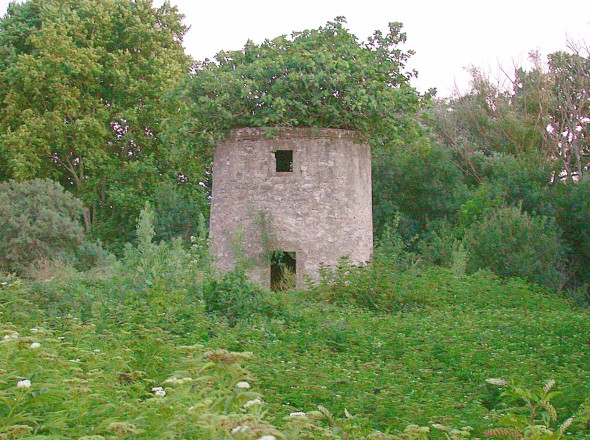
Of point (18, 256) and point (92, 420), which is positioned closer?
point (92, 420)

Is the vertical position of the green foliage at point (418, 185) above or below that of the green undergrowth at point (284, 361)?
above

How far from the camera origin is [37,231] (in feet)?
74.7

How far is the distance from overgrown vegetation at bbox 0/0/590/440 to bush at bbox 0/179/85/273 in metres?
0.08

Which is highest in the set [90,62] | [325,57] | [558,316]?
[90,62]

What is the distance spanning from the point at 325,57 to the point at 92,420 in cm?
1206

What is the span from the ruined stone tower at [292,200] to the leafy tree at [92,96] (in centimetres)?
1122

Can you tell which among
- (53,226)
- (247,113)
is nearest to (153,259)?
(247,113)

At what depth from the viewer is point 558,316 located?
473 inches

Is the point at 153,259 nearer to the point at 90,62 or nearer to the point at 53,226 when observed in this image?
the point at 53,226

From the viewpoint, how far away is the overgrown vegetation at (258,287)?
17.3 ft

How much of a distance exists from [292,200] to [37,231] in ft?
33.5

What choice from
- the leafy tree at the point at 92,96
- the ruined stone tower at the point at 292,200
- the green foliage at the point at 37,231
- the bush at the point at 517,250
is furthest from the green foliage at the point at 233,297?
the leafy tree at the point at 92,96

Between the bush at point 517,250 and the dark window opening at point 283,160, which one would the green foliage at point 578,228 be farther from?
the dark window opening at point 283,160

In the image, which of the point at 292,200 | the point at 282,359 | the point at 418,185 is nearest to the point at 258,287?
the point at 282,359
